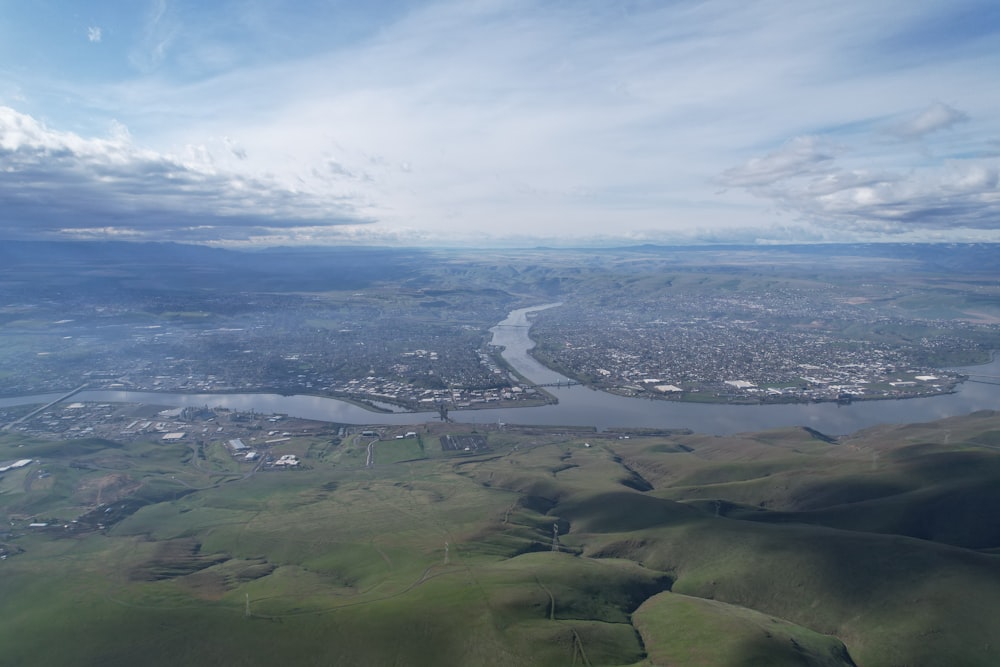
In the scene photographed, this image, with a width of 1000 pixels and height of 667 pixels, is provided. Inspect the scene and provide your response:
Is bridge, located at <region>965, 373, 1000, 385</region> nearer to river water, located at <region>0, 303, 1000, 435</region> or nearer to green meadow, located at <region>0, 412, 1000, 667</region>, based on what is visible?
river water, located at <region>0, 303, 1000, 435</region>

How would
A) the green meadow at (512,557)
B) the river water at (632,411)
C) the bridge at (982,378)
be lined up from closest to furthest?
the green meadow at (512,557) < the river water at (632,411) < the bridge at (982,378)

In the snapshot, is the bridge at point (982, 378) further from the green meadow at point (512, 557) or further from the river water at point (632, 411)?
the green meadow at point (512, 557)

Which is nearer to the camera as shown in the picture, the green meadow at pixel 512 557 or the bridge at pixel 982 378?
the green meadow at pixel 512 557

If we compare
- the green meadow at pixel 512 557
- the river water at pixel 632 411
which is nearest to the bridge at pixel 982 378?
the river water at pixel 632 411

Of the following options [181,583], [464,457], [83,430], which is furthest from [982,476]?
[83,430]

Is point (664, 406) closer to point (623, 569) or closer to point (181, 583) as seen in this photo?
point (623, 569)

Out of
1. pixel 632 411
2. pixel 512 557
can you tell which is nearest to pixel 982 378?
pixel 632 411
